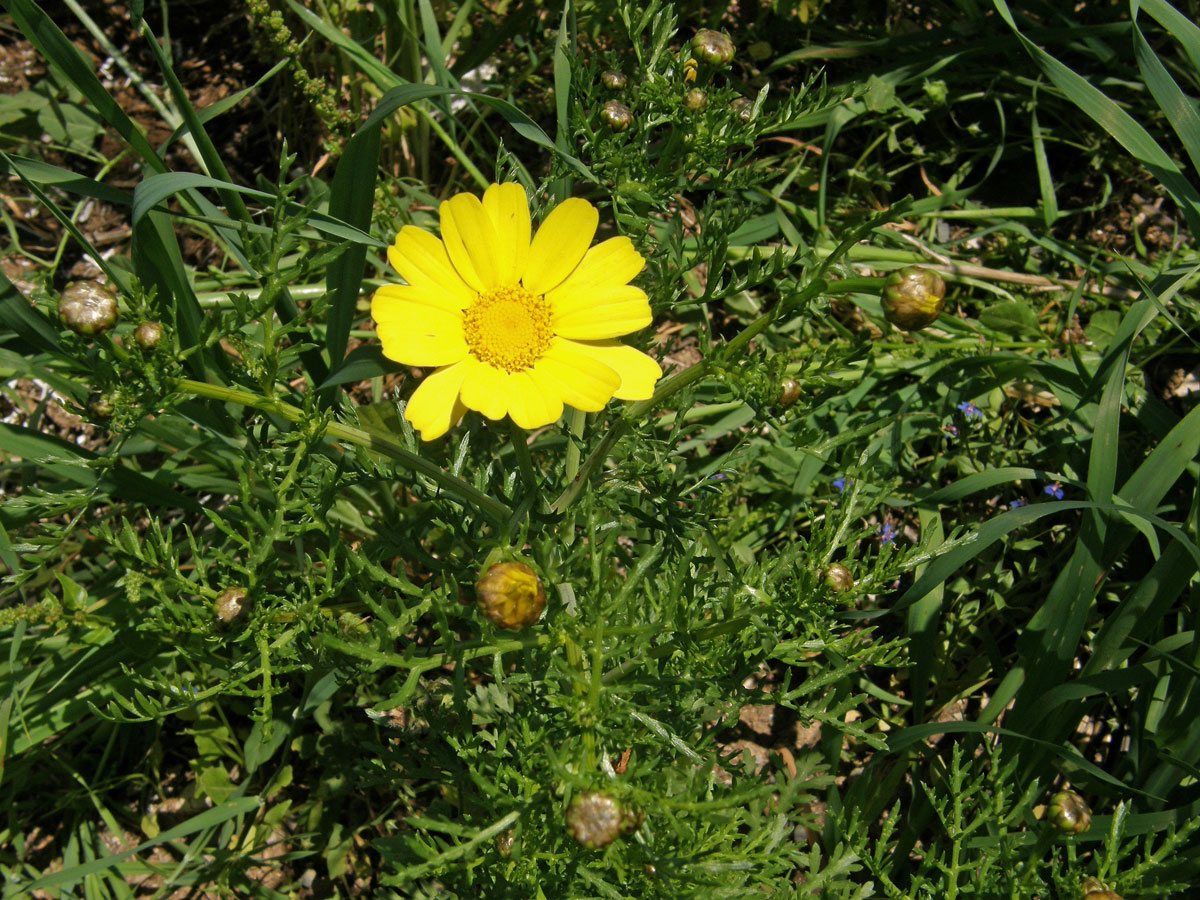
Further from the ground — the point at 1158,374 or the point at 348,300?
the point at 348,300

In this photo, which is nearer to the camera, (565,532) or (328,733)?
(565,532)

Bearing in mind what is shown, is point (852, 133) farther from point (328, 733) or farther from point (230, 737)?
point (230, 737)

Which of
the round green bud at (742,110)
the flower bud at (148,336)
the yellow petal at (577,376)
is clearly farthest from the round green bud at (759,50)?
the flower bud at (148,336)

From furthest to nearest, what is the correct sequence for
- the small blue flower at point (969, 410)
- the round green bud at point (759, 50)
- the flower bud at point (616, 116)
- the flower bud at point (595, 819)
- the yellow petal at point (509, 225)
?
1. the round green bud at point (759, 50)
2. the small blue flower at point (969, 410)
3. the flower bud at point (616, 116)
4. the yellow petal at point (509, 225)
5. the flower bud at point (595, 819)

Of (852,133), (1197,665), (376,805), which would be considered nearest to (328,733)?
(376,805)

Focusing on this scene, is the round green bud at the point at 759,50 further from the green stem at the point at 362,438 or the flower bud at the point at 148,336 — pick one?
the flower bud at the point at 148,336

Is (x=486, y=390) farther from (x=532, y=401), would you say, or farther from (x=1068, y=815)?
(x=1068, y=815)
